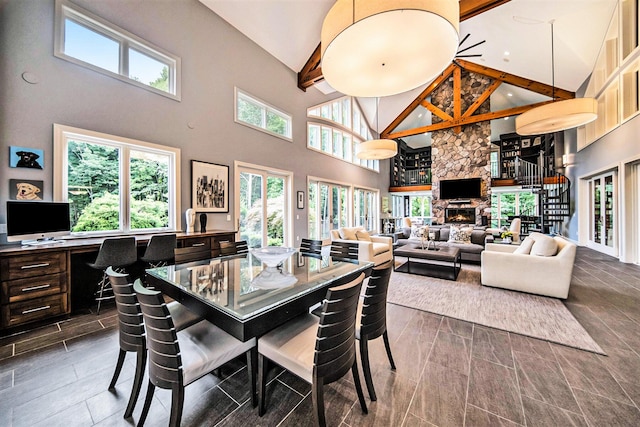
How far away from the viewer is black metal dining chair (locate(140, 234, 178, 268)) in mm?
3137

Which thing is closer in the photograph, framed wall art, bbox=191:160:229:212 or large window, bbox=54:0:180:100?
large window, bbox=54:0:180:100

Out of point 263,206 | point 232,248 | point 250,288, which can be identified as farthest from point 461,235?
point 250,288

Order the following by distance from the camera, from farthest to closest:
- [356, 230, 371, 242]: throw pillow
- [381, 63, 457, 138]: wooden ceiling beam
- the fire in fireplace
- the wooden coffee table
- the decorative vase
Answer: the fire in fireplace, [381, 63, 457, 138]: wooden ceiling beam, [356, 230, 371, 242]: throw pillow, the wooden coffee table, the decorative vase

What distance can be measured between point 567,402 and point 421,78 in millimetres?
2820

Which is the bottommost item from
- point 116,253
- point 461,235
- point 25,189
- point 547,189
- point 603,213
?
point 461,235

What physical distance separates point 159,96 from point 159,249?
2.42m

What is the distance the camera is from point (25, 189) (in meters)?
2.71

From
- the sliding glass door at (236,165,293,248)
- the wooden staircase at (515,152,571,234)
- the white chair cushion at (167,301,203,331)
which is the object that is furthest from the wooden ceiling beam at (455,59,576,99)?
the white chair cushion at (167,301,203,331)

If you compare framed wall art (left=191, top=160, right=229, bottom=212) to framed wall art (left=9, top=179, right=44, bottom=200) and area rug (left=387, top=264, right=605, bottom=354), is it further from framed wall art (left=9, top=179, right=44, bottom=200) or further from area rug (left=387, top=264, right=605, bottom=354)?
area rug (left=387, top=264, right=605, bottom=354)

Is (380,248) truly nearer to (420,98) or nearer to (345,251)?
(345,251)

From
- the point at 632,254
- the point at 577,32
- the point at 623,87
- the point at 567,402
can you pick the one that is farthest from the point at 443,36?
the point at 632,254

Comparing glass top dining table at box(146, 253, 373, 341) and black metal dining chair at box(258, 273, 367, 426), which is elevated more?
glass top dining table at box(146, 253, 373, 341)

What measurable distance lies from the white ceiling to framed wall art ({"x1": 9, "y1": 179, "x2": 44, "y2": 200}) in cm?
392

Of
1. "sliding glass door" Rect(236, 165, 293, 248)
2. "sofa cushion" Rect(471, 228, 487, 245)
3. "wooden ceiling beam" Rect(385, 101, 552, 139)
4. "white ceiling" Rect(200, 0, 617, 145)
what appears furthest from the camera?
"wooden ceiling beam" Rect(385, 101, 552, 139)
